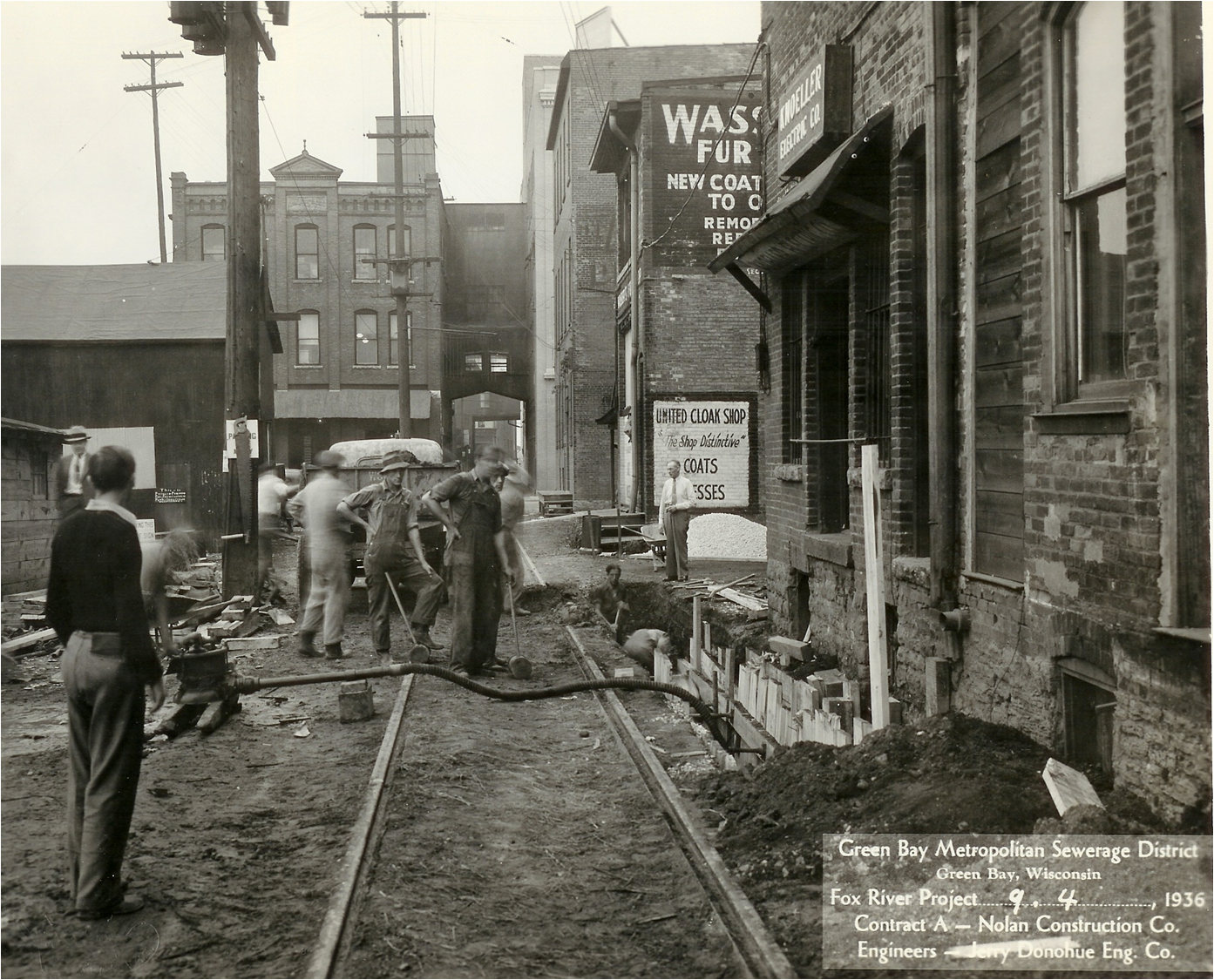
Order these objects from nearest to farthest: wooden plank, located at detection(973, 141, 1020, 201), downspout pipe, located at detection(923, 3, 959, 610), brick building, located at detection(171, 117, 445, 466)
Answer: wooden plank, located at detection(973, 141, 1020, 201) < downspout pipe, located at detection(923, 3, 959, 610) < brick building, located at detection(171, 117, 445, 466)

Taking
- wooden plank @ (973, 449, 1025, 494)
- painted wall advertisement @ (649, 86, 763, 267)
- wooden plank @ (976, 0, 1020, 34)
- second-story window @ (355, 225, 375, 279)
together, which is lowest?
wooden plank @ (973, 449, 1025, 494)

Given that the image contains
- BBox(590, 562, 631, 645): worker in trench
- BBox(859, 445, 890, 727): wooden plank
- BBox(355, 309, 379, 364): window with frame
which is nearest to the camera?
BBox(859, 445, 890, 727): wooden plank

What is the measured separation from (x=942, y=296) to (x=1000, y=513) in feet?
4.73

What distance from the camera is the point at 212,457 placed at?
1191 centimetres

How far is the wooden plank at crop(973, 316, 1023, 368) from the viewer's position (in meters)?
6.10

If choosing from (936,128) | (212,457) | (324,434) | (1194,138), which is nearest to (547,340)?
(324,434)

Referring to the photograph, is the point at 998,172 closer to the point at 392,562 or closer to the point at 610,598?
the point at 392,562

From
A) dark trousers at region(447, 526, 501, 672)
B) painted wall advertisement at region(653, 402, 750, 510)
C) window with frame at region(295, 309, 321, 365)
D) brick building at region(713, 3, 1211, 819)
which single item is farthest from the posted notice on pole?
window with frame at region(295, 309, 321, 365)

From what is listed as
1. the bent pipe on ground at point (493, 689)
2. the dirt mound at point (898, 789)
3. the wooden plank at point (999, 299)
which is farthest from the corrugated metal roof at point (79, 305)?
the wooden plank at point (999, 299)

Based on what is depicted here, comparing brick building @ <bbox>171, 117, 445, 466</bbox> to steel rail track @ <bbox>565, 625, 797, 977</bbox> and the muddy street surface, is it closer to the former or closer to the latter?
the muddy street surface

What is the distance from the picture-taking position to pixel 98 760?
14.2 ft

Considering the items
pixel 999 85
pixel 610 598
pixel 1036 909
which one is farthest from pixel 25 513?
pixel 610 598

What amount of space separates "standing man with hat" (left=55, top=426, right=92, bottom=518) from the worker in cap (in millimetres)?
5715

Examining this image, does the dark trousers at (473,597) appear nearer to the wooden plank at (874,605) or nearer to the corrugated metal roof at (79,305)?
the corrugated metal roof at (79,305)
